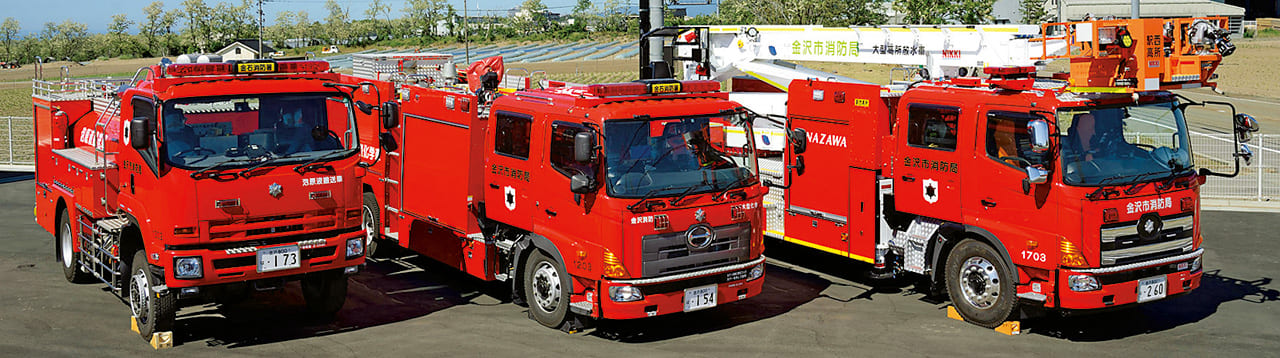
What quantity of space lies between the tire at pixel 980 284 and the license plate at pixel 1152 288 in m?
1.22

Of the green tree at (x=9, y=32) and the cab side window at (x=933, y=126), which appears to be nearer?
the cab side window at (x=933, y=126)

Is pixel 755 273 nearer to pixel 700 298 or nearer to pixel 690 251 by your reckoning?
pixel 700 298

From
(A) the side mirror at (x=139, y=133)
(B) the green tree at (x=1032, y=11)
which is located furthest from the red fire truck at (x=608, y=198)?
(B) the green tree at (x=1032, y=11)

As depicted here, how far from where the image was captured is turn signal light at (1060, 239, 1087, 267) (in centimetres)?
1132

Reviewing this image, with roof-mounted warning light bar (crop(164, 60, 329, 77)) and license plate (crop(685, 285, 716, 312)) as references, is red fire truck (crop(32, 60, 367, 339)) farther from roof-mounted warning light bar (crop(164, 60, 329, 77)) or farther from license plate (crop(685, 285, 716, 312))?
license plate (crop(685, 285, 716, 312))

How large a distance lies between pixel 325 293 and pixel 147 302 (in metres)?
1.94

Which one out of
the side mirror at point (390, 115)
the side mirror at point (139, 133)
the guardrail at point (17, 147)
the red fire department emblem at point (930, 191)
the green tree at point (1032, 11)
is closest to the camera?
the side mirror at point (139, 133)

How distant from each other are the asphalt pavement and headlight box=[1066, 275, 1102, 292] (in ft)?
2.12

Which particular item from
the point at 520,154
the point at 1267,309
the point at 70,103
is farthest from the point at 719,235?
the point at 70,103

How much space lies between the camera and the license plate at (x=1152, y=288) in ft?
38.1

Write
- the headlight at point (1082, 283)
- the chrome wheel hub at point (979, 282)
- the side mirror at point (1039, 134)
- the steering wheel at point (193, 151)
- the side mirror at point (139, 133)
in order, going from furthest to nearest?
the chrome wheel hub at point (979, 282) < the headlight at point (1082, 283) < the steering wheel at point (193, 151) < the side mirror at point (1039, 134) < the side mirror at point (139, 133)

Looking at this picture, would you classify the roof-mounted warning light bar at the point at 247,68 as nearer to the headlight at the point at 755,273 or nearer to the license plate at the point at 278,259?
the license plate at the point at 278,259

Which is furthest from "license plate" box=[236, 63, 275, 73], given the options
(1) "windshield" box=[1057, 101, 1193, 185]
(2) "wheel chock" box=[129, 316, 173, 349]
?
(1) "windshield" box=[1057, 101, 1193, 185]

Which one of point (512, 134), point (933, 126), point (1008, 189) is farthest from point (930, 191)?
point (512, 134)
